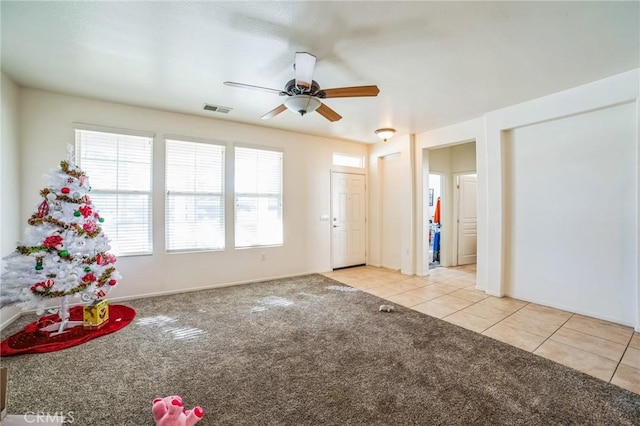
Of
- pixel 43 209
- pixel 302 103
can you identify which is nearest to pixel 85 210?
pixel 43 209

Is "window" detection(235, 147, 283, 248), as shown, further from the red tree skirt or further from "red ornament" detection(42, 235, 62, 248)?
"red ornament" detection(42, 235, 62, 248)

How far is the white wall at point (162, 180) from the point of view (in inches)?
126

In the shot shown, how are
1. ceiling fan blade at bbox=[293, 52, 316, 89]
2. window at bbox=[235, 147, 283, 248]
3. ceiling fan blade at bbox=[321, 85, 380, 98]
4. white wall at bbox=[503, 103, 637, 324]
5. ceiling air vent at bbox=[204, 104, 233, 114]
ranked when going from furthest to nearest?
window at bbox=[235, 147, 283, 248]
ceiling air vent at bbox=[204, 104, 233, 114]
white wall at bbox=[503, 103, 637, 324]
ceiling fan blade at bbox=[321, 85, 380, 98]
ceiling fan blade at bbox=[293, 52, 316, 89]

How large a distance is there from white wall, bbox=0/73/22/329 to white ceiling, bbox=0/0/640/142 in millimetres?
257

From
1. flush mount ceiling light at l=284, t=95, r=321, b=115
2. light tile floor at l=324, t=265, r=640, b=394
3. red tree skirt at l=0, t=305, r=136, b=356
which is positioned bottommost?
light tile floor at l=324, t=265, r=640, b=394

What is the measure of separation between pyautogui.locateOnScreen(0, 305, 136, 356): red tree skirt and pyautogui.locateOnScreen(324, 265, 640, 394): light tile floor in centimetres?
327

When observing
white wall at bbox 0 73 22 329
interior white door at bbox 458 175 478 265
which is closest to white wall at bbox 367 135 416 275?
interior white door at bbox 458 175 478 265

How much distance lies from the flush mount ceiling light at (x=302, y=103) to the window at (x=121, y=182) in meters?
2.52

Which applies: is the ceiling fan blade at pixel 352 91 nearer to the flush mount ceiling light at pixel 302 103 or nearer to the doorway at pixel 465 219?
the flush mount ceiling light at pixel 302 103

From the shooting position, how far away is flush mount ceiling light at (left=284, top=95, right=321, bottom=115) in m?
2.48

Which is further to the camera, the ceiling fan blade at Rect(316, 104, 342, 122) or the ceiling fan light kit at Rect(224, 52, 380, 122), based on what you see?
the ceiling fan blade at Rect(316, 104, 342, 122)

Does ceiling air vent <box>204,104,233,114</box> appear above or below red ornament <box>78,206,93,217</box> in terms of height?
above

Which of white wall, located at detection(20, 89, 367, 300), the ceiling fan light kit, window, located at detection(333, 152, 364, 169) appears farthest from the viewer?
window, located at detection(333, 152, 364, 169)

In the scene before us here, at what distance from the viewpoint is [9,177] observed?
9.52 ft
